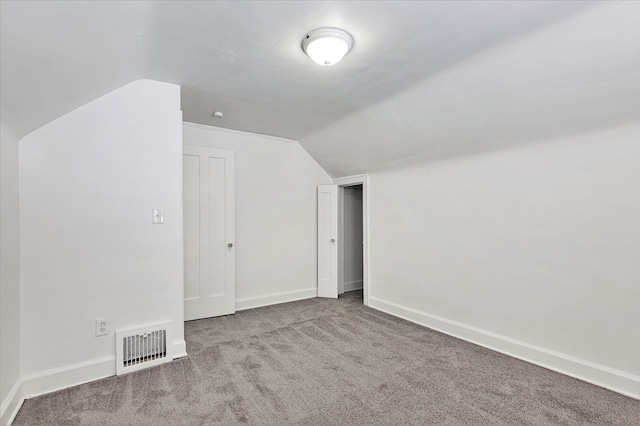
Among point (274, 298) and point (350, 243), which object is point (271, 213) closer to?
point (274, 298)

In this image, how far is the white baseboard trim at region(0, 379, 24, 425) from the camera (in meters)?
1.92

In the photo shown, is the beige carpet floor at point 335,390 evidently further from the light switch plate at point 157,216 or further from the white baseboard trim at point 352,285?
the white baseboard trim at point 352,285

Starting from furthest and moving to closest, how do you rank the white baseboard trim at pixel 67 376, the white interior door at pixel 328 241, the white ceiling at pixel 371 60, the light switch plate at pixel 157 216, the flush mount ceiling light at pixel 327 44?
the white interior door at pixel 328 241, the light switch plate at pixel 157 216, the white baseboard trim at pixel 67 376, the flush mount ceiling light at pixel 327 44, the white ceiling at pixel 371 60

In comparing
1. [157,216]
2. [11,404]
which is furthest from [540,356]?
[11,404]

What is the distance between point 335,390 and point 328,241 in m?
2.80

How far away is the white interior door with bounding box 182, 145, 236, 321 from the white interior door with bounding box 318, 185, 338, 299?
4.76ft

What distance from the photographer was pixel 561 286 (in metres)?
2.64

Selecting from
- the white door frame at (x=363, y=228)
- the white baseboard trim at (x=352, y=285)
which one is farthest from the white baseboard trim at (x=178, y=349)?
the white baseboard trim at (x=352, y=285)

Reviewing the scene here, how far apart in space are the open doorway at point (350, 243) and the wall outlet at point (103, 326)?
11.2 feet

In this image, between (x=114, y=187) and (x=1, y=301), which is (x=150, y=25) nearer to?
(x=114, y=187)

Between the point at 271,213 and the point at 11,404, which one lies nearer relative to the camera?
the point at 11,404

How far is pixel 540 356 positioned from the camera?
2.72 metres

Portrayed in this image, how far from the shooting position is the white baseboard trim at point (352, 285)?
18.3ft

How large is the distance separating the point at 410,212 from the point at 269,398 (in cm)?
269
